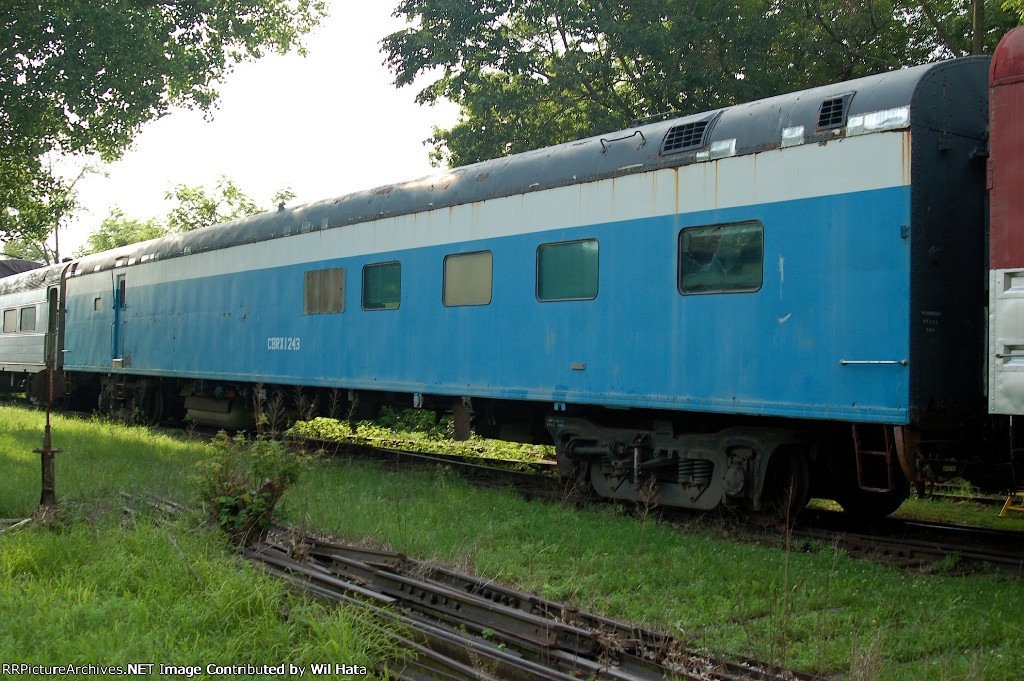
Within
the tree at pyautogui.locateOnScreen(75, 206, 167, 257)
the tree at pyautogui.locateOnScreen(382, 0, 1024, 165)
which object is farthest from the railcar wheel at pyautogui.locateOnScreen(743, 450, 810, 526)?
the tree at pyautogui.locateOnScreen(75, 206, 167, 257)

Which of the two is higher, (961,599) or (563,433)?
(563,433)

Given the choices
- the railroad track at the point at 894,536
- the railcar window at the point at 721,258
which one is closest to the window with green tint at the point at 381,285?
the railroad track at the point at 894,536

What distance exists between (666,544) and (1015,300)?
118 inches

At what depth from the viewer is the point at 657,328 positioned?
7.56m

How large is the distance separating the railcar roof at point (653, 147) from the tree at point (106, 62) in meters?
8.83

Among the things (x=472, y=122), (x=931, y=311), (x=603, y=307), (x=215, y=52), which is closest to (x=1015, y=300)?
(x=931, y=311)

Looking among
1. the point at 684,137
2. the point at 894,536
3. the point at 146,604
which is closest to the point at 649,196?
the point at 684,137

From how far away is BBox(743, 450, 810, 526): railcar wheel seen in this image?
290 inches

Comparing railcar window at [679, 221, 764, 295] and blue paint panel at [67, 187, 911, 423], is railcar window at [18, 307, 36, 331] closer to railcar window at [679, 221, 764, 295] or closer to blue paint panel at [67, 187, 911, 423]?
blue paint panel at [67, 187, 911, 423]

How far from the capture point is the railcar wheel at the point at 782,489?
7.36m

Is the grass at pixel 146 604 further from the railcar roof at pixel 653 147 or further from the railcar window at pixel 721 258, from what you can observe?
the railcar roof at pixel 653 147

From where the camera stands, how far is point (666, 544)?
22.0 feet

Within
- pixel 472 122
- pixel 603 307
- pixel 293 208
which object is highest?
pixel 472 122

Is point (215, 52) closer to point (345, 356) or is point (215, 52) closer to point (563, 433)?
point (345, 356)
